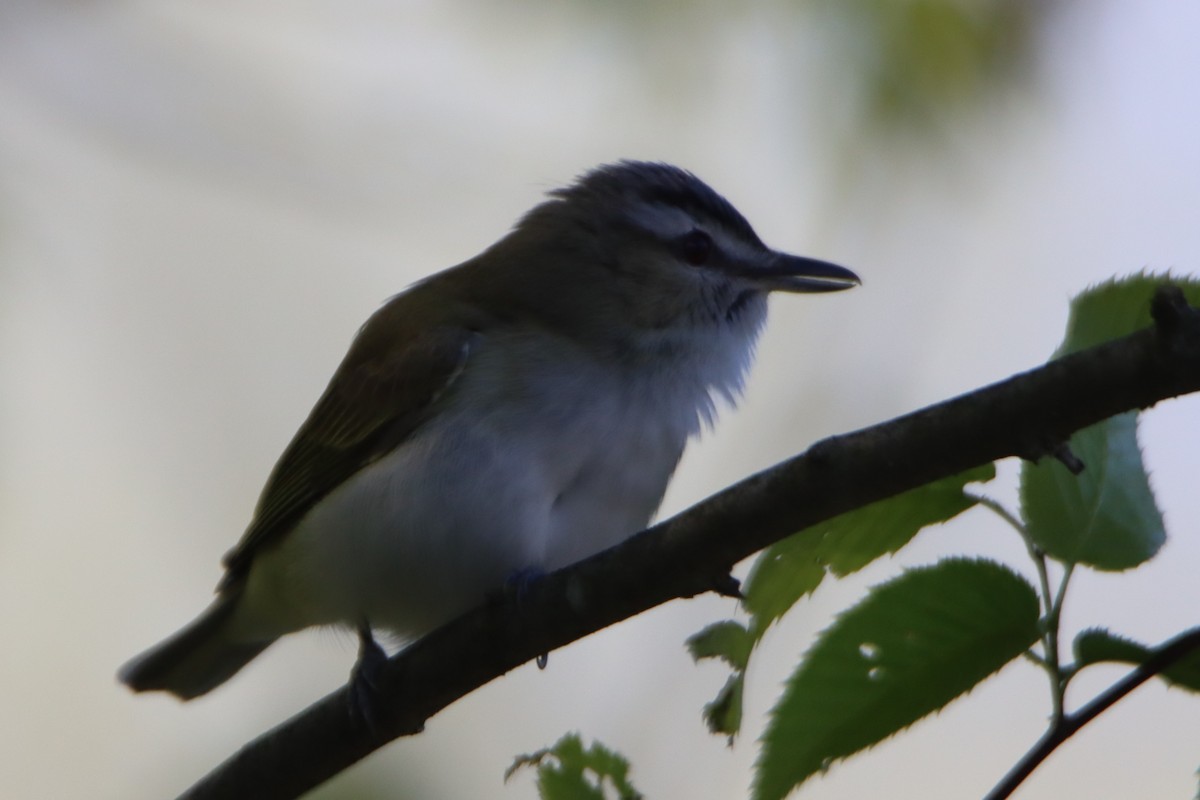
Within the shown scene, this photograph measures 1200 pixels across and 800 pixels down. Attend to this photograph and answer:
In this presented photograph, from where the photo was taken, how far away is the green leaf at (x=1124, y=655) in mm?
1727

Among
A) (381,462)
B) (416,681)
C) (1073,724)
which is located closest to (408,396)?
(381,462)

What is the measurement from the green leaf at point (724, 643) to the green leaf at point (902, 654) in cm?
24

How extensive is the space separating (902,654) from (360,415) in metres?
2.58

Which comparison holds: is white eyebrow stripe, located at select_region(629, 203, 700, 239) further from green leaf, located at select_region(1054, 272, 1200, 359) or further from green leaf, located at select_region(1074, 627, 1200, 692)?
green leaf, located at select_region(1074, 627, 1200, 692)

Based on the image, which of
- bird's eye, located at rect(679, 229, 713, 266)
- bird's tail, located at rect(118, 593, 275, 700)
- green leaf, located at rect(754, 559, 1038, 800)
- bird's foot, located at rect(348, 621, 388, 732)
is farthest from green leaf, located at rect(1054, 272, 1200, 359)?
bird's tail, located at rect(118, 593, 275, 700)

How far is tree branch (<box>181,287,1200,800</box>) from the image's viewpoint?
5.88 feet

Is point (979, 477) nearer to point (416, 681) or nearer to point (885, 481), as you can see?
point (885, 481)

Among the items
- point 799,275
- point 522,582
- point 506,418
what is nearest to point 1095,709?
point 522,582

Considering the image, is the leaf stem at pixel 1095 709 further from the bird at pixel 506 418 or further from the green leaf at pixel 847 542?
the bird at pixel 506 418

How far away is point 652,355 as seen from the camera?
4.00m

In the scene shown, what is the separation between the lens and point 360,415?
163 inches

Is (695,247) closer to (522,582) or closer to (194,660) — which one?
(522,582)

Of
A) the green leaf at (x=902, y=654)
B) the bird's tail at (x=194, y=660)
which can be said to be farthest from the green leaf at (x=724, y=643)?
the bird's tail at (x=194, y=660)

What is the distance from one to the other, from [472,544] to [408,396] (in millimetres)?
607
